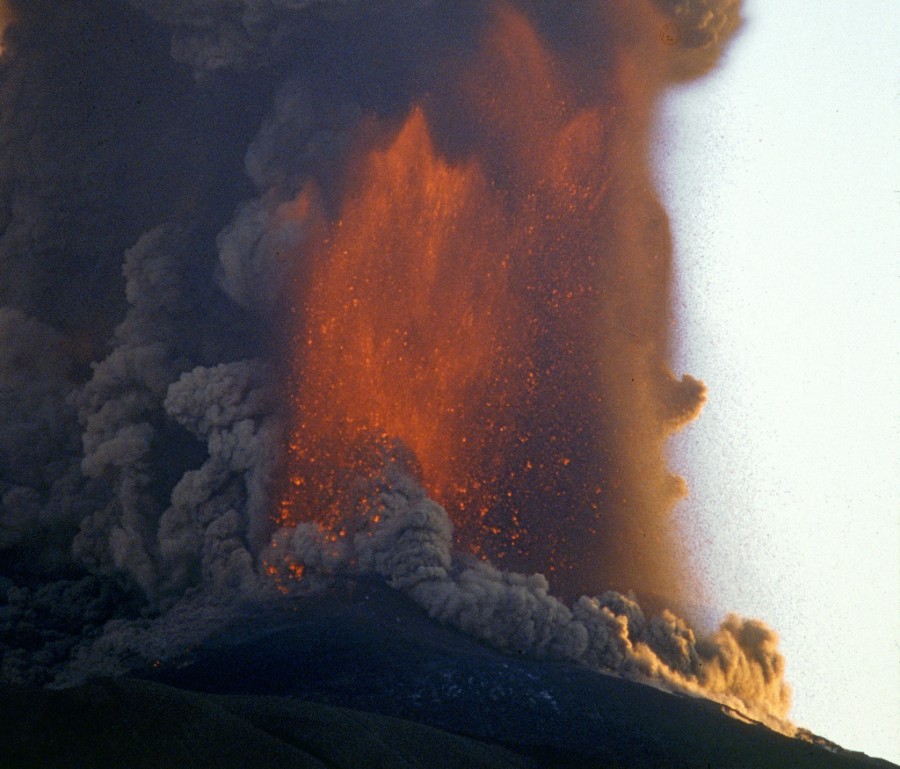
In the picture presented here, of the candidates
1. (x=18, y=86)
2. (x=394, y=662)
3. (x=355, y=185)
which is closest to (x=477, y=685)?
(x=394, y=662)

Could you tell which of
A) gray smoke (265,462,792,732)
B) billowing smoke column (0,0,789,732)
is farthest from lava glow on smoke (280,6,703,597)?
gray smoke (265,462,792,732)

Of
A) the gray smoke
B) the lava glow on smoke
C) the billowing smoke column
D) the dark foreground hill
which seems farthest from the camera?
the lava glow on smoke

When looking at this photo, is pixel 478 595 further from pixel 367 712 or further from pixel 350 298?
pixel 350 298

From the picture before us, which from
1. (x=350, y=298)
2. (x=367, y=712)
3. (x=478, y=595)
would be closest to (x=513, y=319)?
(x=350, y=298)

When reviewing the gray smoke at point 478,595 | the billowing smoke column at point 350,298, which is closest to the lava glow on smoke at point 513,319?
the billowing smoke column at point 350,298

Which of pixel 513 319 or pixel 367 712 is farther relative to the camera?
pixel 513 319

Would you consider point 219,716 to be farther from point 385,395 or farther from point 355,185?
point 355,185

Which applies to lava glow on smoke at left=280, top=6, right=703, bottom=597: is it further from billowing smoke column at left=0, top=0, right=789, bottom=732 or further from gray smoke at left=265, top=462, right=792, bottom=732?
gray smoke at left=265, top=462, right=792, bottom=732
